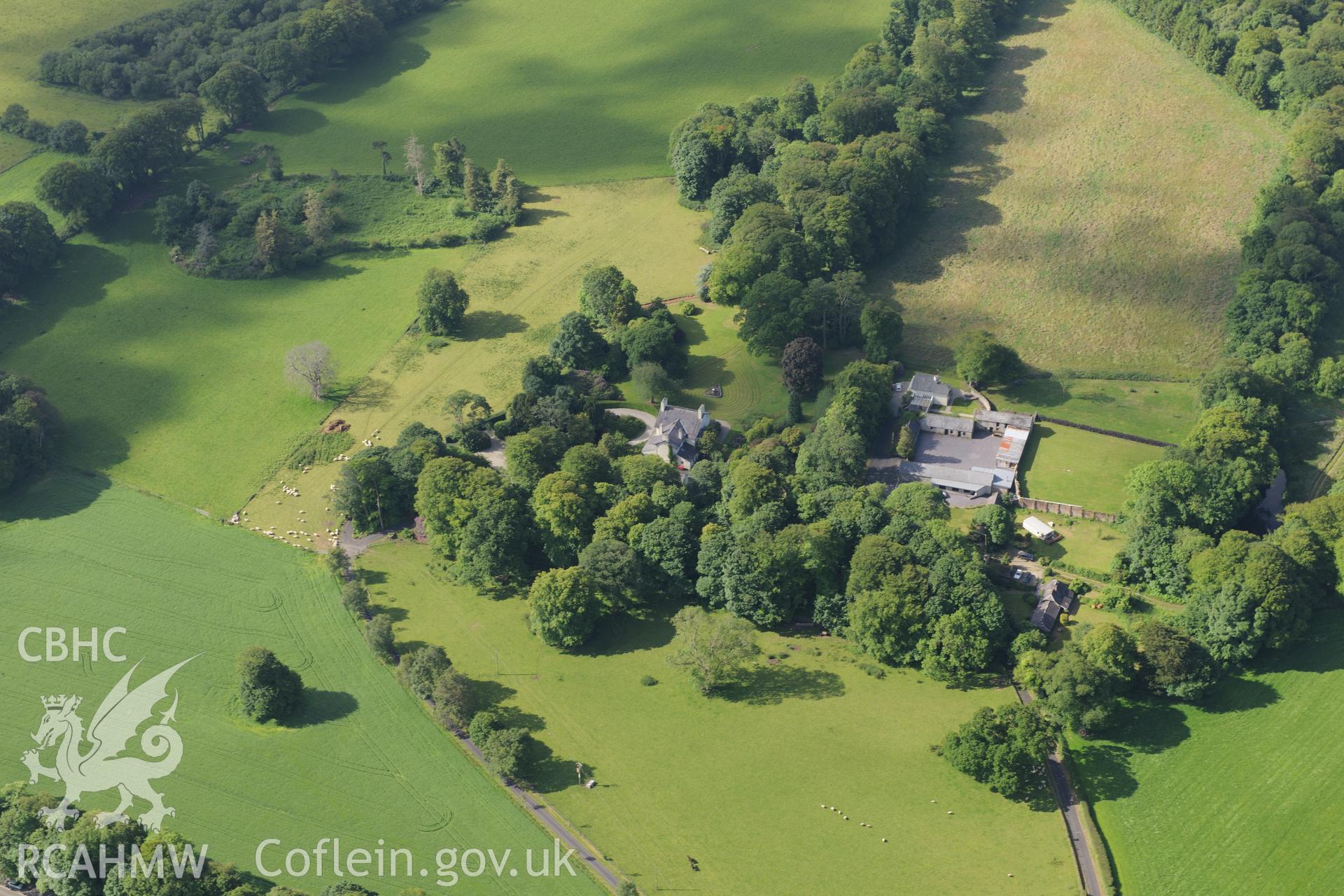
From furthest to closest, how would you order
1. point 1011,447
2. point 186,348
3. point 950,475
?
1. point 186,348
2. point 1011,447
3. point 950,475

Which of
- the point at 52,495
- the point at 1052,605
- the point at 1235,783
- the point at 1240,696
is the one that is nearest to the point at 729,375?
the point at 1052,605

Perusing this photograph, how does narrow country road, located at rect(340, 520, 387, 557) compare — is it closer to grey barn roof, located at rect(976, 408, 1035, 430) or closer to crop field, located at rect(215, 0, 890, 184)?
grey barn roof, located at rect(976, 408, 1035, 430)

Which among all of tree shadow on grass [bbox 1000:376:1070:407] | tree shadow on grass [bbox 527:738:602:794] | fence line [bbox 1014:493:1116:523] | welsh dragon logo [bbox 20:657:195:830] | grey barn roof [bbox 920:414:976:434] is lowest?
welsh dragon logo [bbox 20:657:195:830]

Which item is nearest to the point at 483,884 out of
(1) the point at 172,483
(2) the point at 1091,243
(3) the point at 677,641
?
(3) the point at 677,641

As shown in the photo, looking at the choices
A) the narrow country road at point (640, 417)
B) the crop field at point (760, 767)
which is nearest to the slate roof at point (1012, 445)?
the crop field at point (760, 767)

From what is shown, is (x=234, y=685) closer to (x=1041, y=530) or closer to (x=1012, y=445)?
(x=1041, y=530)

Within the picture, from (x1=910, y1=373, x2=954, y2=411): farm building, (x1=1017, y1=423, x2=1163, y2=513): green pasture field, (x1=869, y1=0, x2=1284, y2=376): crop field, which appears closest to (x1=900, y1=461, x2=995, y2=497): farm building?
(x1=1017, y1=423, x2=1163, y2=513): green pasture field

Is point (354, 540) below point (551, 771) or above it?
above
